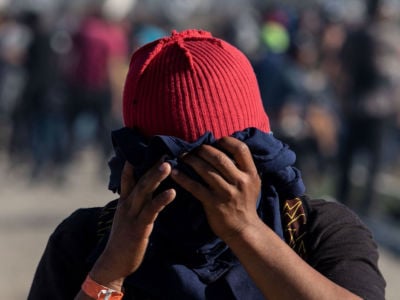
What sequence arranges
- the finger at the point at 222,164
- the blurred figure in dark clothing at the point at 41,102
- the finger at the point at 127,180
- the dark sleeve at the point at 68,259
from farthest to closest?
the blurred figure in dark clothing at the point at 41,102 → the dark sleeve at the point at 68,259 → the finger at the point at 127,180 → the finger at the point at 222,164

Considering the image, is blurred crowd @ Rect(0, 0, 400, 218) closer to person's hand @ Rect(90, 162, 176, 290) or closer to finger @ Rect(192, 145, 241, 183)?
person's hand @ Rect(90, 162, 176, 290)

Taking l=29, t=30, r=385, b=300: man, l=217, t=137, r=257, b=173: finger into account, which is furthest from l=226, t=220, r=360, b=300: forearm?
l=217, t=137, r=257, b=173: finger

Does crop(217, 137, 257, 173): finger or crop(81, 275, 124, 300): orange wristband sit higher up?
crop(217, 137, 257, 173): finger

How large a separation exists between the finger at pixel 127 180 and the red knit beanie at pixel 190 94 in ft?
0.43

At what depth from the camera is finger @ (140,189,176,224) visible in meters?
2.06

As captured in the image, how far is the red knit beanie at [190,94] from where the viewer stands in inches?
88.3

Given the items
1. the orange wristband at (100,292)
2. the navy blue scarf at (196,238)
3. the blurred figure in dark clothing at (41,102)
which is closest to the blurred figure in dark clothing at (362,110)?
the blurred figure in dark clothing at (41,102)

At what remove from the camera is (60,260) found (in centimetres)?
240

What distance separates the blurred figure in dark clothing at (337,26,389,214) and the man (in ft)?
26.7

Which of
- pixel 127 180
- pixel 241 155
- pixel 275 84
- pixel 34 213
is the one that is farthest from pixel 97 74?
pixel 241 155

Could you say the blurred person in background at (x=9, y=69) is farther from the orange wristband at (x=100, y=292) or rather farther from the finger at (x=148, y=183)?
the finger at (x=148, y=183)

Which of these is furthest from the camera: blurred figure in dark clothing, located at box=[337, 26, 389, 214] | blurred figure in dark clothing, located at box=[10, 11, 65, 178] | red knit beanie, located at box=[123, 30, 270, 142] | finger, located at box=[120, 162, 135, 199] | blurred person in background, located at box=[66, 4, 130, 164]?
blurred person in background, located at box=[66, 4, 130, 164]

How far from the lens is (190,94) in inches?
88.4

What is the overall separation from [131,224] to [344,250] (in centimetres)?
44
